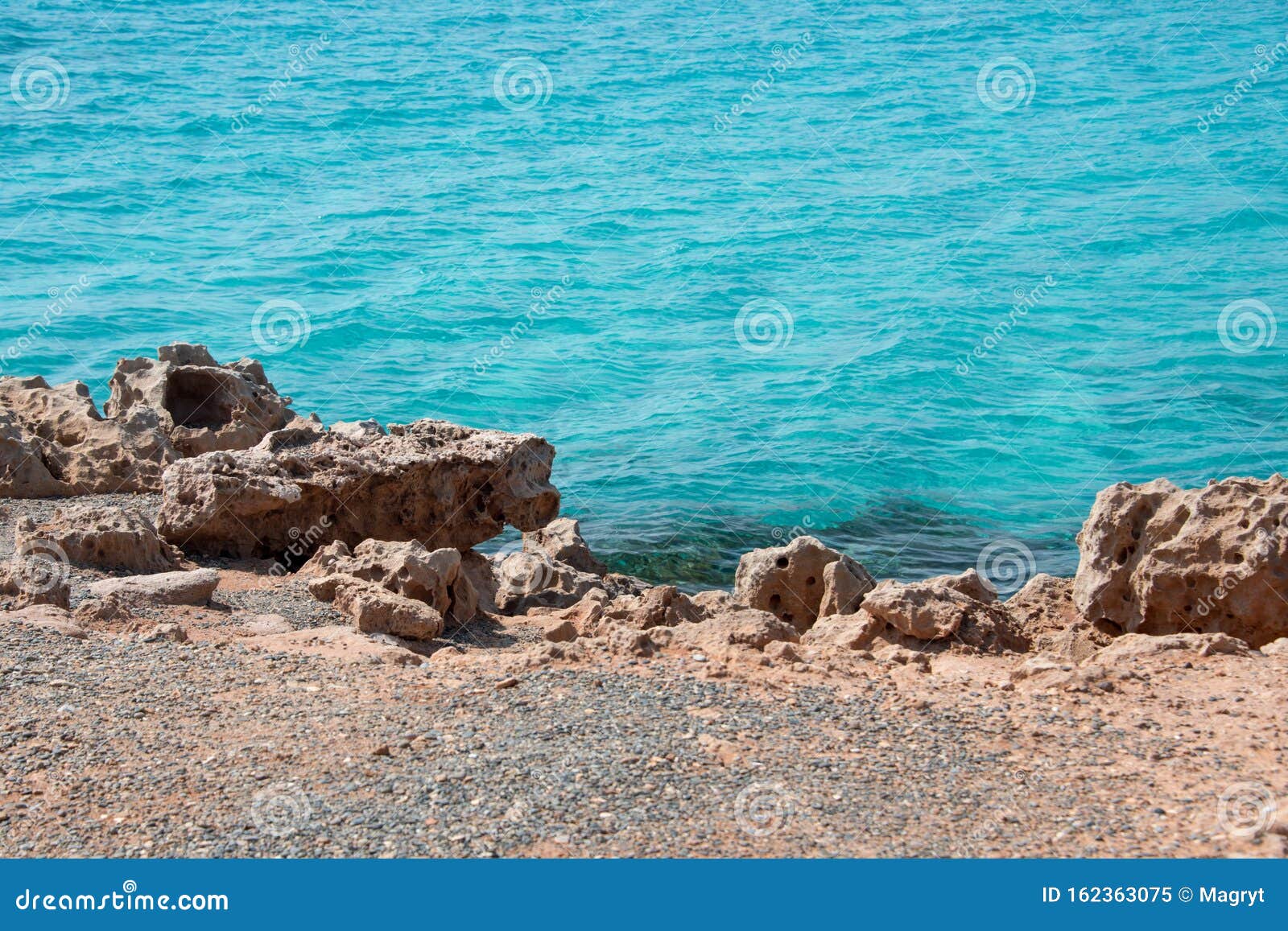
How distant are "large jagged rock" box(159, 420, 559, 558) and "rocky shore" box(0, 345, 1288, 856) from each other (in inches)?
1.0

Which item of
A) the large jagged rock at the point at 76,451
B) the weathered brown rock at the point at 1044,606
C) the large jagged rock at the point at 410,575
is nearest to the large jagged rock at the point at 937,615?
the weathered brown rock at the point at 1044,606

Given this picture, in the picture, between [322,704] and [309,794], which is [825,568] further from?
[309,794]

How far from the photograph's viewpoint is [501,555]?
11430 millimetres

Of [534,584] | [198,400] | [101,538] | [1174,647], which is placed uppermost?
[198,400]

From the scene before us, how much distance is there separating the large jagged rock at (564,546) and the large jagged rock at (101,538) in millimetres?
3215

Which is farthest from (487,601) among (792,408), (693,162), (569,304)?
(693,162)

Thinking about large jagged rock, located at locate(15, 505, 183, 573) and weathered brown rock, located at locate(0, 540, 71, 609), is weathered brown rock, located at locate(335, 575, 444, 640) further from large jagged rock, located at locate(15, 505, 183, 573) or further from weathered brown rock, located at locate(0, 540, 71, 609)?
large jagged rock, located at locate(15, 505, 183, 573)

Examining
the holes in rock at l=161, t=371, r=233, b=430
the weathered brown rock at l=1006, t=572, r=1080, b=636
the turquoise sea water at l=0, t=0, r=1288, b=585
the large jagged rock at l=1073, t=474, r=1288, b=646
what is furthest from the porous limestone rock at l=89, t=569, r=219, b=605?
the large jagged rock at l=1073, t=474, r=1288, b=646

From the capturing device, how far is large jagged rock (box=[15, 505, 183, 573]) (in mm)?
9000

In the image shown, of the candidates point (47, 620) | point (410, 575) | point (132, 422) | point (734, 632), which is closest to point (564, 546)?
point (410, 575)

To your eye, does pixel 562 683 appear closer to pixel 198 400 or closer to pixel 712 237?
pixel 198 400

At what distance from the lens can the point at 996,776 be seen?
234 inches

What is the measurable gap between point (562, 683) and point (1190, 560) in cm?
420

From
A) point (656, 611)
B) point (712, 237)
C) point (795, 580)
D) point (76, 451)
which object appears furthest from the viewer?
point (712, 237)
